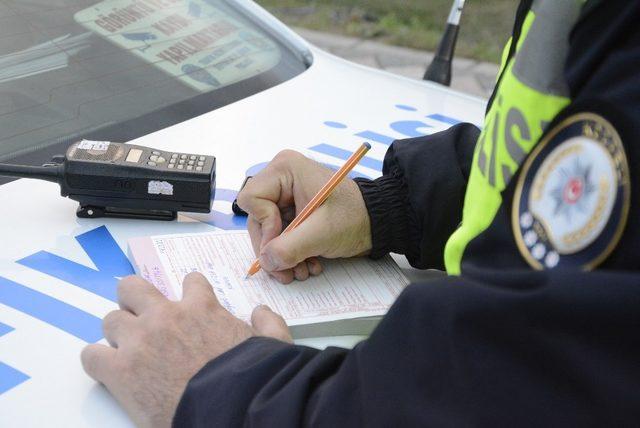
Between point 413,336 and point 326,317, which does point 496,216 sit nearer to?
point 413,336

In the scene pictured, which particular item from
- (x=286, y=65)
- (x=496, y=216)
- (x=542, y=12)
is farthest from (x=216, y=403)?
(x=286, y=65)

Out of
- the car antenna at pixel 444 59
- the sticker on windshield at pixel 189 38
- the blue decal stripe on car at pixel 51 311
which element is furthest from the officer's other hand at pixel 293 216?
the car antenna at pixel 444 59

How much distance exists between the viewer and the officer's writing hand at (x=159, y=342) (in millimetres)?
743

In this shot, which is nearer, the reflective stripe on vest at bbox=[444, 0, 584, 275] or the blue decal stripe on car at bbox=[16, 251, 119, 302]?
the reflective stripe on vest at bbox=[444, 0, 584, 275]

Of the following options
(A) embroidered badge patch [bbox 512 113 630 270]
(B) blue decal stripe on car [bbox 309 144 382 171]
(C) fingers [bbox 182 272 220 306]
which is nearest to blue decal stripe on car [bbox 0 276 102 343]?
(C) fingers [bbox 182 272 220 306]

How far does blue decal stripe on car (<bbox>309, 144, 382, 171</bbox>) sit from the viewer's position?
1368 millimetres

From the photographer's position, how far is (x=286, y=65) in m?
1.67

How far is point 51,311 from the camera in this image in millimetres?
879

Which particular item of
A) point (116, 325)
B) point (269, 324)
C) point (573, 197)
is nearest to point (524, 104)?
point (573, 197)

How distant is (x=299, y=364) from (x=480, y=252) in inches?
7.5

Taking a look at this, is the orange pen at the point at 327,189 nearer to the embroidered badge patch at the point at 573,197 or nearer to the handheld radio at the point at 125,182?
the handheld radio at the point at 125,182

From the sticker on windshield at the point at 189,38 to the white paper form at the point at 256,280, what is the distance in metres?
0.55

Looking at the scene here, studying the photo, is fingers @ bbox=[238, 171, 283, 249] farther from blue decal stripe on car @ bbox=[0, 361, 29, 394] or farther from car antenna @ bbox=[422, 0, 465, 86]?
car antenna @ bbox=[422, 0, 465, 86]

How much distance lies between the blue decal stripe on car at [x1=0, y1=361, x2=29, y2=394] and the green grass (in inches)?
166
